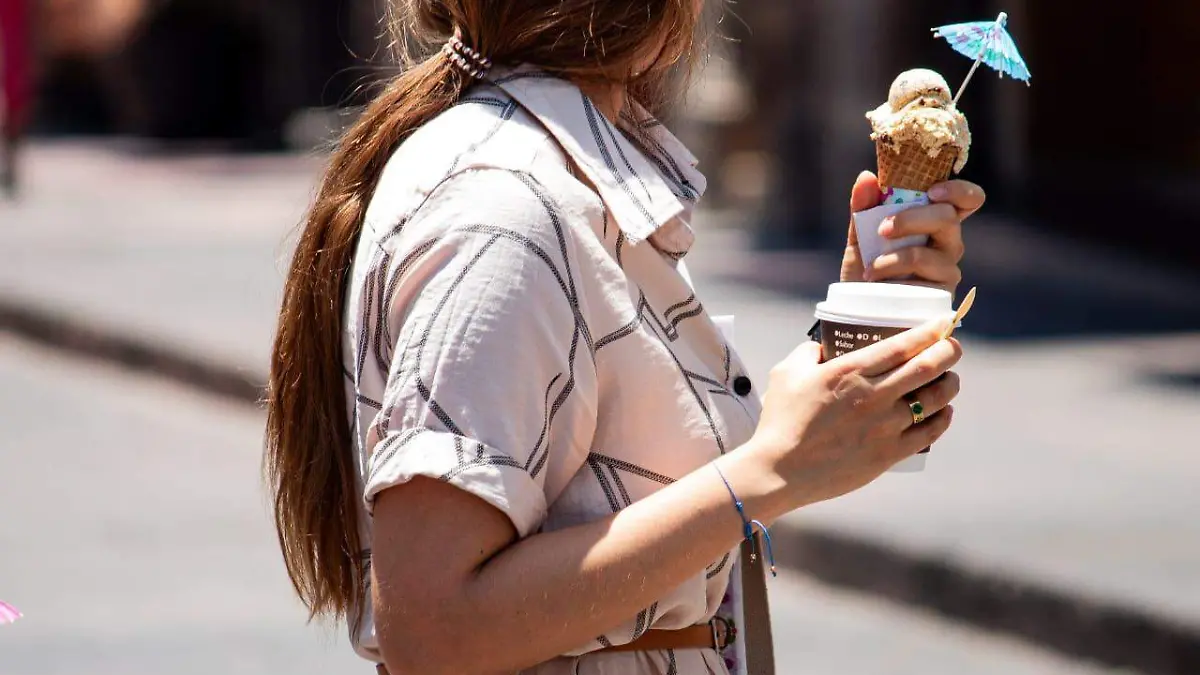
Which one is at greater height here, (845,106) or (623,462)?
(623,462)

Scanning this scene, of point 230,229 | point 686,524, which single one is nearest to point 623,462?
point 686,524

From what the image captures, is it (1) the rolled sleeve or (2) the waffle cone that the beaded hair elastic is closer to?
(1) the rolled sleeve

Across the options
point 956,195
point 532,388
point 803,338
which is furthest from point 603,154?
point 803,338

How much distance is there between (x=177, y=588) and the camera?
18.9 ft

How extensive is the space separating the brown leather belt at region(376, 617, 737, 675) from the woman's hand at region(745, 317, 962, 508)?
0.82ft

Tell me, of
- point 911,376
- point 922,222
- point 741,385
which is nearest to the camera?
point 911,376

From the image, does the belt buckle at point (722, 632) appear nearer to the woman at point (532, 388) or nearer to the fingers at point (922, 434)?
the woman at point (532, 388)

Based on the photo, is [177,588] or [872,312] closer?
[872,312]

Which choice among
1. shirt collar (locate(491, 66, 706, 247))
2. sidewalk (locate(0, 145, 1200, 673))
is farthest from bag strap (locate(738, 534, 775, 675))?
sidewalk (locate(0, 145, 1200, 673))

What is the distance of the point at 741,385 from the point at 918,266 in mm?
289

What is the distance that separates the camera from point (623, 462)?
1.80 meters

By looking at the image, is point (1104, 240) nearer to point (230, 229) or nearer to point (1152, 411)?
point (1152, 411)

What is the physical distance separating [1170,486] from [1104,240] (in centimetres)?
585

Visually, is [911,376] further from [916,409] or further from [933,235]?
[933,235]
